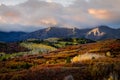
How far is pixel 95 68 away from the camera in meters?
67.7

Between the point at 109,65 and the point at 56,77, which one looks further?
the point at 109,65

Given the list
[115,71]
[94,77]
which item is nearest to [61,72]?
[94,77]

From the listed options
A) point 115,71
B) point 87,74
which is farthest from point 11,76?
point 115,71

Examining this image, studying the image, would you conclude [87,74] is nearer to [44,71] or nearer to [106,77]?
[106,77]

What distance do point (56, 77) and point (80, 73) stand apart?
5.81 m

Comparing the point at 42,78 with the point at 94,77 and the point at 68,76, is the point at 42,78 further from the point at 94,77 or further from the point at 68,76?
the point at 94,77

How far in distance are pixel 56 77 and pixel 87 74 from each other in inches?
291

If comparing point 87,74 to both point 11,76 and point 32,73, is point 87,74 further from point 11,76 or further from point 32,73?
point 11,76

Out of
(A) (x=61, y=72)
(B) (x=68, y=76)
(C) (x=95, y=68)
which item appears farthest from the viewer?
(C) (x=95, y=68)

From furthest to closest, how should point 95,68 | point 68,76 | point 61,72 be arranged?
point 95,68 → point 61,72 → point 68,76

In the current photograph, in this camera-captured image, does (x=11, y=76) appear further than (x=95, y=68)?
No

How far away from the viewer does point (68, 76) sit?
5897 centimetres

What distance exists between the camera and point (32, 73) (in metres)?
63.4

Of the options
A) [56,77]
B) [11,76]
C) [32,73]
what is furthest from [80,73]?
[11,76]
